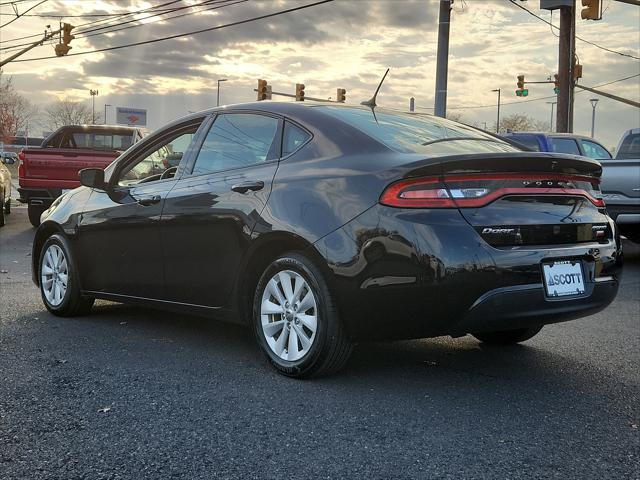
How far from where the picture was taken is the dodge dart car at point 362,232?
11.9 ft

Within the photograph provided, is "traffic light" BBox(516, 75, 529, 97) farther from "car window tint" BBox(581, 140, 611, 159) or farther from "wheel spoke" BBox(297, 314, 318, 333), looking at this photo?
"wheel spoke" BBox(297, 314, 318, 333)

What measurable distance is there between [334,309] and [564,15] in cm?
1898

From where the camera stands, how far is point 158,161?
5520 millimetres

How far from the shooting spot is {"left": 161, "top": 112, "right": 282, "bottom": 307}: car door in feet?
14.3

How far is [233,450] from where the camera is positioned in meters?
3.03

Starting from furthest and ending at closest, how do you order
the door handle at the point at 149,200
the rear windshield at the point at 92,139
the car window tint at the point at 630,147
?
the rear windshield at the point at 92,139 → the car window tint at the point at 630,147 → the door handle at the point at 149,200

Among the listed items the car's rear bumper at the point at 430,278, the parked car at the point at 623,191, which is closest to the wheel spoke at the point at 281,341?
the car's rear bumper at the point at 430,278

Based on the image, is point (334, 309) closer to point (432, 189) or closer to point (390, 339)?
point (390, 339)

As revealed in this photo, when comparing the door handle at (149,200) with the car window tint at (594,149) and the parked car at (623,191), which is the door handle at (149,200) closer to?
the parked car at (623,191)

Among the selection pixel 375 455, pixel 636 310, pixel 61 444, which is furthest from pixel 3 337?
pixel 636 310

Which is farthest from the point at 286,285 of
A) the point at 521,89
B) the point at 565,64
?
the point at 521,89

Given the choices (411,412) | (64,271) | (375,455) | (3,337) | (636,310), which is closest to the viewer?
(375,455)

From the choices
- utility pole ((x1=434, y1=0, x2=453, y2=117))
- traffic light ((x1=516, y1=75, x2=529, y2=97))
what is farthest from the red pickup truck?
traffic light ((x1=516, y1=75, x2=529, y2=97))

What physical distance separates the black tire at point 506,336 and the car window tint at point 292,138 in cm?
176
